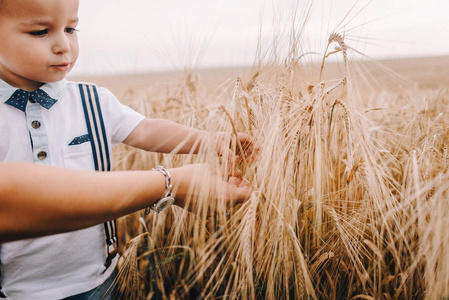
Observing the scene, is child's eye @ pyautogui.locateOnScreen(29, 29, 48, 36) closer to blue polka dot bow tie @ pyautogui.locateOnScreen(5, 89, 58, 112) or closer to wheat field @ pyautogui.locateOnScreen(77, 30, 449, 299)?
blue polka dot bow tie @ pyautogui.locateOnScreen(5, 89, 58, 112)

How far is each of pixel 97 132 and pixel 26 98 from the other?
6.7 inches

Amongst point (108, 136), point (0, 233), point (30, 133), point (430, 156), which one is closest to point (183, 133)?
point (108, 136)

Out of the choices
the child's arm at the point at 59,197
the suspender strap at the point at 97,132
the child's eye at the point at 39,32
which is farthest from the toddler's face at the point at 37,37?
the child's arm at the point at 59,197

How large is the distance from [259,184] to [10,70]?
1.99 feet

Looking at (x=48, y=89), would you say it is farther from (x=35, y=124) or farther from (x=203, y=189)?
(x=203, y=189)

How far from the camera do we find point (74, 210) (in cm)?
47

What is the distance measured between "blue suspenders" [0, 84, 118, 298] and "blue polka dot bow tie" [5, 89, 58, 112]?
0.09m

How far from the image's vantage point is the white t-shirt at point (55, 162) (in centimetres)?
72

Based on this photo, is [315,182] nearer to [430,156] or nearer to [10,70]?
[430,156]

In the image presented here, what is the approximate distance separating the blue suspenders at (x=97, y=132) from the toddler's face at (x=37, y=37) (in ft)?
0.41

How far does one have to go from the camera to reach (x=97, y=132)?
814 mm

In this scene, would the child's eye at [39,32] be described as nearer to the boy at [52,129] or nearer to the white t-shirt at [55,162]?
the boy at [52,129]

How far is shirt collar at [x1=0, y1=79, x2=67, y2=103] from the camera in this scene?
2.34 feet

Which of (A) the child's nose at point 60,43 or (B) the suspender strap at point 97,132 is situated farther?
(B) the suspender strap at point 97,132
